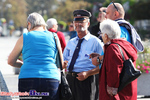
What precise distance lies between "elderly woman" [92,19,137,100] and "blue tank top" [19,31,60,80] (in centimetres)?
61

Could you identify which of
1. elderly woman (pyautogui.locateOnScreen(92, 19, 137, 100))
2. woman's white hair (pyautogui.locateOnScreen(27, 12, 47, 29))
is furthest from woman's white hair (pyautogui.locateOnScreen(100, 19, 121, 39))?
woman's white hair (pyautogui.locateOnScreen(27, 12, 47, 29))

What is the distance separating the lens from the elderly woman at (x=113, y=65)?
3.91 metres

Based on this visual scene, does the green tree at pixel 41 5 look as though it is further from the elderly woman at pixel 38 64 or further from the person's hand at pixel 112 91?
the person's hand at pixel 112 91

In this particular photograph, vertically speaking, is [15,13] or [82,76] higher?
[82,76]

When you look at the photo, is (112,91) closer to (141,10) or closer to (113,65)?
(113,65)

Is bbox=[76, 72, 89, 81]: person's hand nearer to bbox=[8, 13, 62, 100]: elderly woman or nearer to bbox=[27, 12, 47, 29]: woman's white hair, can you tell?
bbox=[8, 13, 62, 100]: elderly woman

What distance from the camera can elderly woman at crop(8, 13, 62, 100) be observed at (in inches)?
155

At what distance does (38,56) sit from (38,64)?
0.31 feet

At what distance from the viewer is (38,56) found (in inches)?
157

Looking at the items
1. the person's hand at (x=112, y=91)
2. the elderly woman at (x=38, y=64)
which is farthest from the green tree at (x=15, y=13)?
the person's hand at (x=112, y=91)

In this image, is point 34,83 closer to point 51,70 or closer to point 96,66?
point 51,70

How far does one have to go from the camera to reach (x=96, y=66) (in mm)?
4836

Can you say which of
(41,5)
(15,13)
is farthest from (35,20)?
(41,5)

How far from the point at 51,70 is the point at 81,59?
965 millimetres
